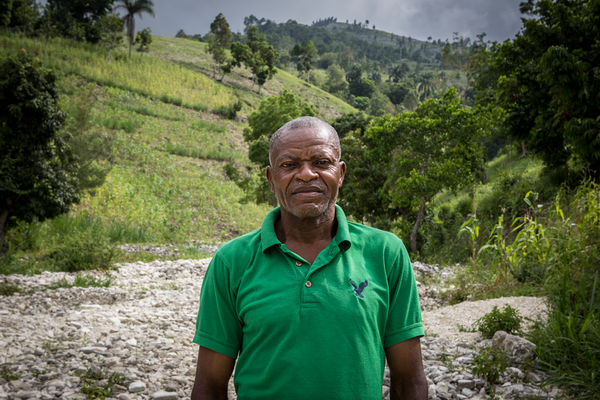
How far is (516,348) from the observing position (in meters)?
4.12

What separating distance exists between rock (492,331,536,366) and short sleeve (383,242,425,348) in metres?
3.13

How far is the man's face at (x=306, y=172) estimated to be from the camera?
172 centimetres

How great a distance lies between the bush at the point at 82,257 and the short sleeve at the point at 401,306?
9391mm

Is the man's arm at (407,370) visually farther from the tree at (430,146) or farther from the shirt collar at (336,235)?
the tree at (430,146)

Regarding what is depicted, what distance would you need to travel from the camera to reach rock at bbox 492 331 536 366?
158 inches

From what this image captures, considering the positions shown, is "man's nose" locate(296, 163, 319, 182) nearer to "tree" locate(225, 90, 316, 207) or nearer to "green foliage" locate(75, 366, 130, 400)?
"green foliage" locate(75, 366, 130, 400)

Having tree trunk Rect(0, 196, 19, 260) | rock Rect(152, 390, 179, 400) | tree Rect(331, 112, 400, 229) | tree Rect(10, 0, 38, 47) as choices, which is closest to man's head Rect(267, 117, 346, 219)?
rock Rect(152, 390, 179, 400)

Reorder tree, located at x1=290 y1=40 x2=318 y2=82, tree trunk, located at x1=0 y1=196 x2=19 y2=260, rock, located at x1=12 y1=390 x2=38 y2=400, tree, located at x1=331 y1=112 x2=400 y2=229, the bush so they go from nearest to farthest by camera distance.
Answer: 1. rock, located at x1=12 y1=390 x2=38 y2=400
2. tree trunk, located at x1=0 y1=196 x2=19 y2=260
3. the bush
4. tree, located at x1=331 y1=112 x2=400 y2=229
5. tree, located at x1=290 y1=40 x2=318 y2=82

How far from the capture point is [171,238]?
17000 millimetres

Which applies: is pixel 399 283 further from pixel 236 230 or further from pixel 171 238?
pixel 236 230

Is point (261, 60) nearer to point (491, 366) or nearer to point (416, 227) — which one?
point (416, 227)

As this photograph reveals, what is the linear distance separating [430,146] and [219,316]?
11857 millimetres

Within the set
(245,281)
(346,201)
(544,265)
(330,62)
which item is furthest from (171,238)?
(330,62)

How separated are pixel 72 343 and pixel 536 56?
13.8 m
